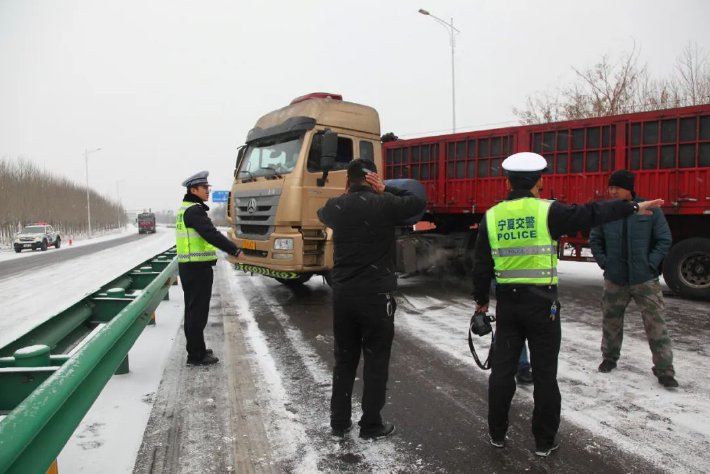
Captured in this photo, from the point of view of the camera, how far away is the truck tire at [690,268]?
777 centimetres

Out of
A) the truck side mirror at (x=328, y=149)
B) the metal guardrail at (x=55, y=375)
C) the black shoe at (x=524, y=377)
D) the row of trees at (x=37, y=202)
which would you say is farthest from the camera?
the row of trees at (x=37, y=202)

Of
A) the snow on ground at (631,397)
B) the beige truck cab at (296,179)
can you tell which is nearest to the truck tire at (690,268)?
the snow on ground at (631,397)

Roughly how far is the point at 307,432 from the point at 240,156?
6.66 meters

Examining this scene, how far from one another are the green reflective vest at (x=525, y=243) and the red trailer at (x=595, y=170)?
5.66 meters

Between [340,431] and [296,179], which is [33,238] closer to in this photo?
[296,179]

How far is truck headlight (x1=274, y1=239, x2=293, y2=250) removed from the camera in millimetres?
7168

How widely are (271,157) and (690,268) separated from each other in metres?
7.24

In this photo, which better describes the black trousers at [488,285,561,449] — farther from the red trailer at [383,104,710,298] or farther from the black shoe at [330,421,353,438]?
the red trailer at [383,104,710,298]

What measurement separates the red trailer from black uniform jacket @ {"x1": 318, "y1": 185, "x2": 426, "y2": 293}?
5970 mm

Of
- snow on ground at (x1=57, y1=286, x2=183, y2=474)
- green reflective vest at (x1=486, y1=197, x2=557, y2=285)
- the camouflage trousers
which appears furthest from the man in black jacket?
the camouflage trousers

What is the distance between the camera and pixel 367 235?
Answer: 3154 millimetres

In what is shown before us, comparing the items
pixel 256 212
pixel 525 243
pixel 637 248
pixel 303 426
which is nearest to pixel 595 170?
pixel 637 248

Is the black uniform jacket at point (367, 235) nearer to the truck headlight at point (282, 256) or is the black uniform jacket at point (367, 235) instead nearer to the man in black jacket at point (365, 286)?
the man in black jacket at point (365, 286)

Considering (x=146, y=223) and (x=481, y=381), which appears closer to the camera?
(x=481, y=381)
